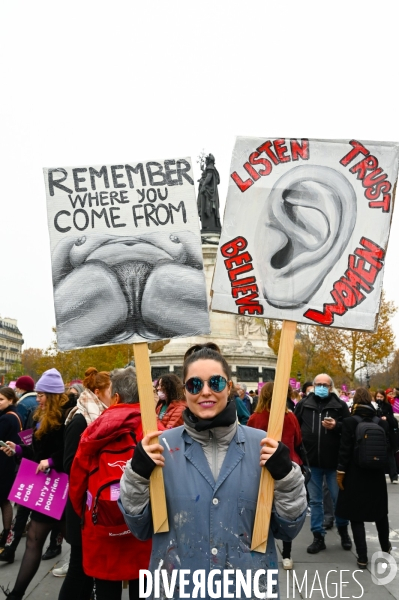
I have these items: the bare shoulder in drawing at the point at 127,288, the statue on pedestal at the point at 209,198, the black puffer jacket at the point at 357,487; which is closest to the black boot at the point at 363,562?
the black puffer jacket at the point at 357,487

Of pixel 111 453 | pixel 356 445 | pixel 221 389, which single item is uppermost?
pixel 221 389

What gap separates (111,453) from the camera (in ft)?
12.8

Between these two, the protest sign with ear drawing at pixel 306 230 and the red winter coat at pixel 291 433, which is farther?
the red winter coat at pixel 291 433

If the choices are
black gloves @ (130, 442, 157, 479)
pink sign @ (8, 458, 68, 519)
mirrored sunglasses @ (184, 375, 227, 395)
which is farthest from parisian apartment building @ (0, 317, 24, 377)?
mirrored sunglasses @ (184, 375, 227, 395)

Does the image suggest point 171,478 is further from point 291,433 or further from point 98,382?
point 291,433

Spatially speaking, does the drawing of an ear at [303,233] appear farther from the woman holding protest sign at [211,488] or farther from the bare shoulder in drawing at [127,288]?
the woman holding protest sign at [211,488]

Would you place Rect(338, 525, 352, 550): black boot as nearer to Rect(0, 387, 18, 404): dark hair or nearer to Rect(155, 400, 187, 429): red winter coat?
Rect(155, 400, 187, 429): red winter coat

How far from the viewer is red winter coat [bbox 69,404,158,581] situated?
3818mm

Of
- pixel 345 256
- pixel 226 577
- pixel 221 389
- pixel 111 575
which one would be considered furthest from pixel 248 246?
pixel 111 575

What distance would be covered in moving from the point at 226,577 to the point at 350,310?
1.55 m

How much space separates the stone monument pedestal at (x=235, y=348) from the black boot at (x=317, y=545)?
28.1 m

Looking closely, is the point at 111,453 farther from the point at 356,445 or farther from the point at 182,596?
the point at 356,445

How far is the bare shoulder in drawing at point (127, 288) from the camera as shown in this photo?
3523 millimetres

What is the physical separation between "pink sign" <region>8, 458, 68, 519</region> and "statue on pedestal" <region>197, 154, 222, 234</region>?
3626cm
